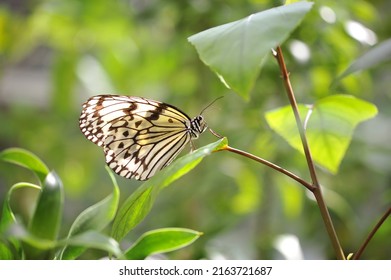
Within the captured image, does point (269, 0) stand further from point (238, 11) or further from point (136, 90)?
point (136, 90)

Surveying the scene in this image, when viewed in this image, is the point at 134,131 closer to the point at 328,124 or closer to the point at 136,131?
the point at 136,131

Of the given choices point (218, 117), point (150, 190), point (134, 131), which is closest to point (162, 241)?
point (150, 190)

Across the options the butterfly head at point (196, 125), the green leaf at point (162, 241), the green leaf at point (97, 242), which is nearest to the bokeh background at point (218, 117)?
the butterfly head at point (196, 125)

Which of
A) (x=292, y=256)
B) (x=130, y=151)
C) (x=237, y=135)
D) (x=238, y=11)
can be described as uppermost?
(x=238, y=11)

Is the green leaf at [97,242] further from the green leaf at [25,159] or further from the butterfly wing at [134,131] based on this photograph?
the butterfly wing at [134,131]
